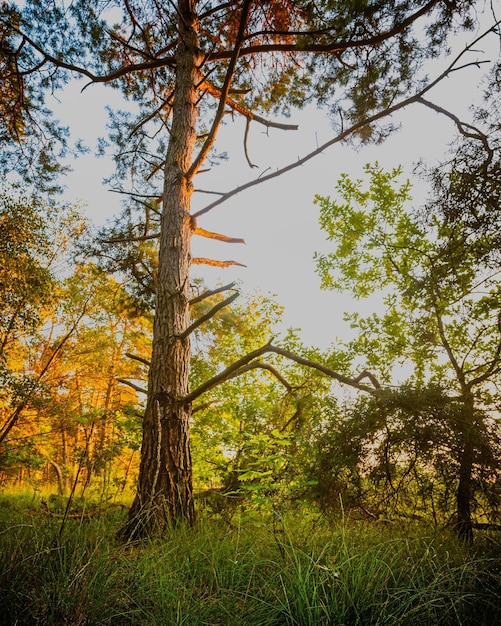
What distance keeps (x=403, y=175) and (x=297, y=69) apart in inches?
96.8

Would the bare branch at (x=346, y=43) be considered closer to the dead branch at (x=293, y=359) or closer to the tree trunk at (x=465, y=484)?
the dead branch at (x=293, y=359)

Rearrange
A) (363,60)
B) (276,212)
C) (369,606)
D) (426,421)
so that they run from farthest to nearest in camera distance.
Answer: (276,212)
(363,60)
(426,421)
(369,606)

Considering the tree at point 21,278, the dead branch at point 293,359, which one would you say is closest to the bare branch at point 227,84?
the dead branch at point 293,359

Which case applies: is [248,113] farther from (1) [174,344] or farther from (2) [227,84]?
(1) [174,344]

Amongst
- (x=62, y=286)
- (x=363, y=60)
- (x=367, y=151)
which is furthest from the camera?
(x=62, y=286)

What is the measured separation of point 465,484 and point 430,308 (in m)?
1.86

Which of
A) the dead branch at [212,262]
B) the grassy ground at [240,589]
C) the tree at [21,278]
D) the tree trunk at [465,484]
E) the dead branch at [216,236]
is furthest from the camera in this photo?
the tree at [21,278]

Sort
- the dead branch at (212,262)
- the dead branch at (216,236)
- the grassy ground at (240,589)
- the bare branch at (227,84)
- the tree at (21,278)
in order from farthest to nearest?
the tree at (21,278), the dead branch at (212,262), the dead branch at (216,236), the bare branch at (227,84), the grassy ground at (240,589)

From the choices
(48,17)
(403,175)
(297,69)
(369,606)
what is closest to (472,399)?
(369,606)

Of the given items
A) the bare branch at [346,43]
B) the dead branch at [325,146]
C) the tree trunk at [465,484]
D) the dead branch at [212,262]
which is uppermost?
the bare branch at [346,43]

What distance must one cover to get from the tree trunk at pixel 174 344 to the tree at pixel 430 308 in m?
1.82

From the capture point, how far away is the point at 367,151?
449 cm

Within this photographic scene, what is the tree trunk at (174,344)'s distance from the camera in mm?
2956

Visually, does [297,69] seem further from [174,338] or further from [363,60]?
[174,338]
